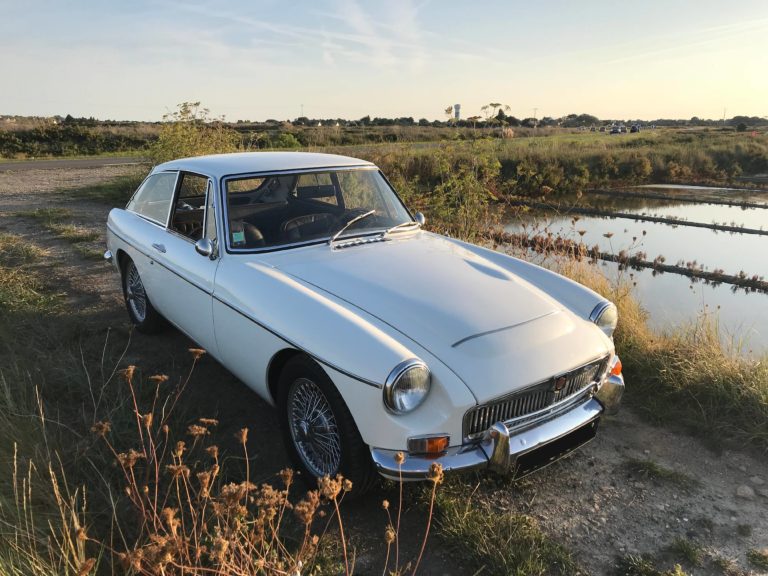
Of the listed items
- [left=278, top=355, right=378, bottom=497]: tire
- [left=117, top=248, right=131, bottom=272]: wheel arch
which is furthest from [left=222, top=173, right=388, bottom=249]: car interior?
[left=117, top=248, right=131, bottom=272]: wheel arch

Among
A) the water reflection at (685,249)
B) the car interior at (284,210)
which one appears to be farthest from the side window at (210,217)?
the water reflection at (685,249)

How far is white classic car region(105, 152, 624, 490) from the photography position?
7.77 feet

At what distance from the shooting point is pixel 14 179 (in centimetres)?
1680

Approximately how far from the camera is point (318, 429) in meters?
2.72

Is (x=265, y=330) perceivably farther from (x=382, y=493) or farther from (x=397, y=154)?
(x=397, y=154)

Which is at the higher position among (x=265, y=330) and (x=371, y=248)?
(x=371, y=248)

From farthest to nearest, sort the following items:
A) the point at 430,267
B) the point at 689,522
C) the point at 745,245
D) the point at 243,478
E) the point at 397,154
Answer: the point at 397,154 → the point at 745,245 → the point at 430,267 → the point at 243,478 → the point at 689,522

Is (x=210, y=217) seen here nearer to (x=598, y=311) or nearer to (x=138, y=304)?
(x=138, y=304)

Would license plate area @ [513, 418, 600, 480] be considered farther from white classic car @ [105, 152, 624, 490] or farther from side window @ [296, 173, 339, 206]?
side window @ [296, 173, 339, 206]

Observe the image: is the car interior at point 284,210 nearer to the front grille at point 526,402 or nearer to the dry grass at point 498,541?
the front grille at point 526,402

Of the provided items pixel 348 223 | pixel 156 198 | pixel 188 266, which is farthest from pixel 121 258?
pixel 348 223

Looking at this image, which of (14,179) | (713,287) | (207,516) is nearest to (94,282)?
(207,516)

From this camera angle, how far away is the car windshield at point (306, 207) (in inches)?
142

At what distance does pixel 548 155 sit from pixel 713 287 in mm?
14758
